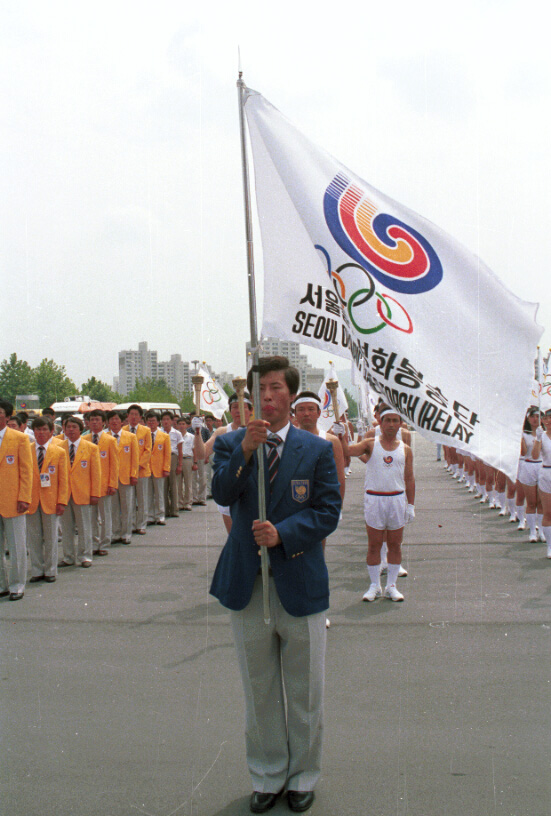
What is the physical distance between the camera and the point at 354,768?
3.76m

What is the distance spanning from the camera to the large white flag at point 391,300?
158 inches

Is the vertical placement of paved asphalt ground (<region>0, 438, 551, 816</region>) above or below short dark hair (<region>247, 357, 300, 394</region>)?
below

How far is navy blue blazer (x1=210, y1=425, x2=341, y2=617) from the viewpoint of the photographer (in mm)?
3363

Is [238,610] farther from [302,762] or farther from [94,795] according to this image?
[94,795]

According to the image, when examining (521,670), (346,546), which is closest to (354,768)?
(521,670)

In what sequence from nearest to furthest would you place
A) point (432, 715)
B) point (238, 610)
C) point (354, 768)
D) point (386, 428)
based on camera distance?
point (238, 610)
point (354, 768)
point (432, 715)
point (386, 428)

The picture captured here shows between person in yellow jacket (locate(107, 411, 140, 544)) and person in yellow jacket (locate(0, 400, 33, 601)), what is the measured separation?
3.75 meters

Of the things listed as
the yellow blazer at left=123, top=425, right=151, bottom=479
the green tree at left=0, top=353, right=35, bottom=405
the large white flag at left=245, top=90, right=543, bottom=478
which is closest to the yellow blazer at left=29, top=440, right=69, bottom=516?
the yellow blazer at left=123, top=425, right=151, bottom=479

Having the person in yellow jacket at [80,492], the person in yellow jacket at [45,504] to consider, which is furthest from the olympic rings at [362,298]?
the person in yellow jacket at [80,492]

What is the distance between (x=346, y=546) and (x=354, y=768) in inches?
287

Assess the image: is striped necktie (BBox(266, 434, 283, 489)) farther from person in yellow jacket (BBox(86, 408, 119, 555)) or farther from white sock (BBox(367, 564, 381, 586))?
person in yellow jacket (BBox(86, 408, 119, 555))

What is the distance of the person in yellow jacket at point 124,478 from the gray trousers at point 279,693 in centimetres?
832

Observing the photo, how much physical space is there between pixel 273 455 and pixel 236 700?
2.00 meters

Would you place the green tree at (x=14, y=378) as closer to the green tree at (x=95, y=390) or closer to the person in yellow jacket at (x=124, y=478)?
the green tree at (x=95, y=390)
